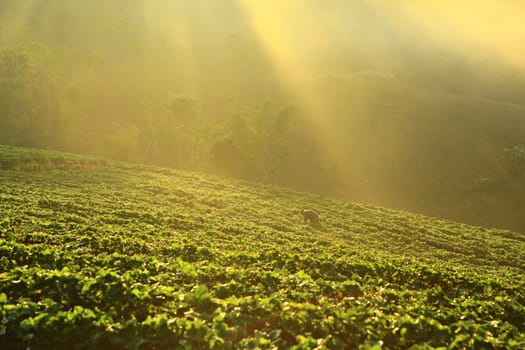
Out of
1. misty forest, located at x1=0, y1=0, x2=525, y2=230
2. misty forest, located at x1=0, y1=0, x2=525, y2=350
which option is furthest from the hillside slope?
misty forest, located at x1=0, y1=0, x2=525, y2=230

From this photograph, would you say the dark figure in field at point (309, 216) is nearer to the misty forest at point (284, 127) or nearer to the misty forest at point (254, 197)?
the misty forest at point (254, 197)

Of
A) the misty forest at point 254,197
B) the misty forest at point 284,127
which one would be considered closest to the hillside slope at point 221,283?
the misty forest at point 254,197

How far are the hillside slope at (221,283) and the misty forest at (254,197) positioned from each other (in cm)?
7

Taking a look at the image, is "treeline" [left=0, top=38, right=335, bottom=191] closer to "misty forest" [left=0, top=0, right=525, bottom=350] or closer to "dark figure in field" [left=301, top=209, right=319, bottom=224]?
"misty forest" [left=0, top=0, right=525, bottom=350]

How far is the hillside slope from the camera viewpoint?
26.1 ft

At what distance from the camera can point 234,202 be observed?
1427 inches

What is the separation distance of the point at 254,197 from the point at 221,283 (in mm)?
30097

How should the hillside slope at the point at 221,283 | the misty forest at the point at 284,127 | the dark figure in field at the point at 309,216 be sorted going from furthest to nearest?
the misty forest at the point at 284,127 < the dark figure in field at the point at 309,216 < the hillside slope at the point at 221,283

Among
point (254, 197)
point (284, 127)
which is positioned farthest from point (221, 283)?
point (284, 127)

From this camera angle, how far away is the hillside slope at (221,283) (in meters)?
7.95

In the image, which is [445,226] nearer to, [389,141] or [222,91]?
[389,141]

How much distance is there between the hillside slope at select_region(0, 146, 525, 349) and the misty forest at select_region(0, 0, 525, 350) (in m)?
0.07

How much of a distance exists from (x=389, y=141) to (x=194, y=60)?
88.0m

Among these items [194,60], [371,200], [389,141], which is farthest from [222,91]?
[371,200]
